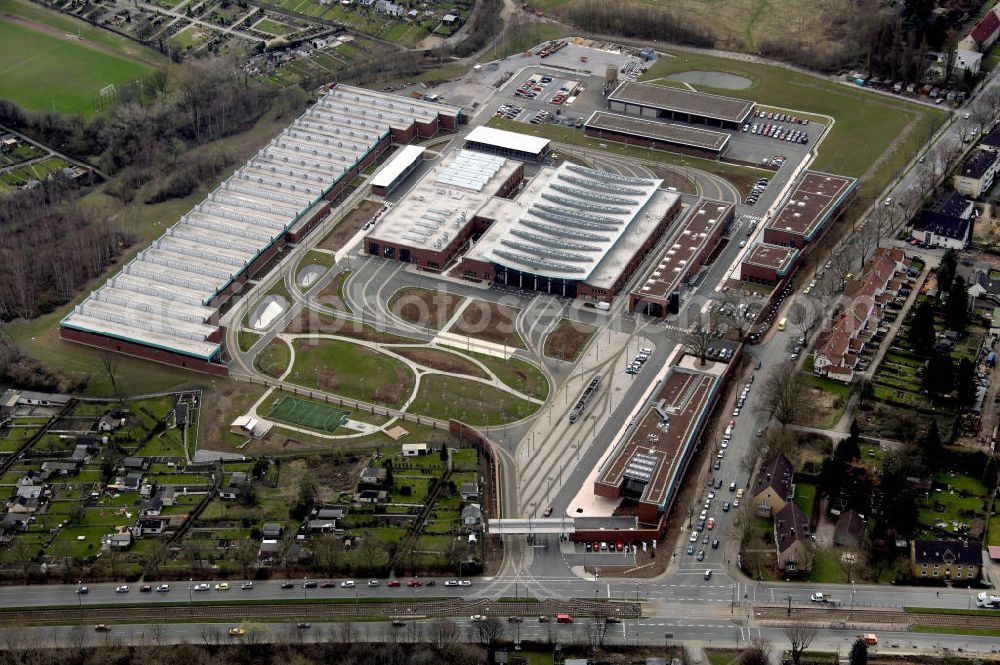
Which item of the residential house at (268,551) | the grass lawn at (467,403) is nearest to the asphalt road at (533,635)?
the residential house at (268,551)

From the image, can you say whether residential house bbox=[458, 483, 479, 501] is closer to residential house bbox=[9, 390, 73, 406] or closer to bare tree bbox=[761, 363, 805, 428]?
bare tree bbox=[761, 363, 805, 428]

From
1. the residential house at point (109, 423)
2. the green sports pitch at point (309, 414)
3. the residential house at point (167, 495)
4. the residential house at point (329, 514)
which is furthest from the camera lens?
the green sports pitch at point (309, 414)

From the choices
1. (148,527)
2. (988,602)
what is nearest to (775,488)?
(988,602)

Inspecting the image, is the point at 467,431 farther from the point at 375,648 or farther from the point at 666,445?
the point at 375,648

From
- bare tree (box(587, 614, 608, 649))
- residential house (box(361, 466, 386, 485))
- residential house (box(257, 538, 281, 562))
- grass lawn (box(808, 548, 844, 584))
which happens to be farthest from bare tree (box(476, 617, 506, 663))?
grass lawn (box(808, 548, 844, 584))

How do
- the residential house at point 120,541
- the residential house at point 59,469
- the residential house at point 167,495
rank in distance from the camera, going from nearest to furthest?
1. the residential house at point 120,541
2. the residential house at point 167,495
3. the residential house at point 59,469

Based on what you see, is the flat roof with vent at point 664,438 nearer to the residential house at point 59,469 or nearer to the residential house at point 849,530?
the residential house at point 849,530

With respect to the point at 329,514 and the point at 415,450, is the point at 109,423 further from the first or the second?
the point at 415,450

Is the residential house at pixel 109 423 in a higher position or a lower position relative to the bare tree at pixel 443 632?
lower
